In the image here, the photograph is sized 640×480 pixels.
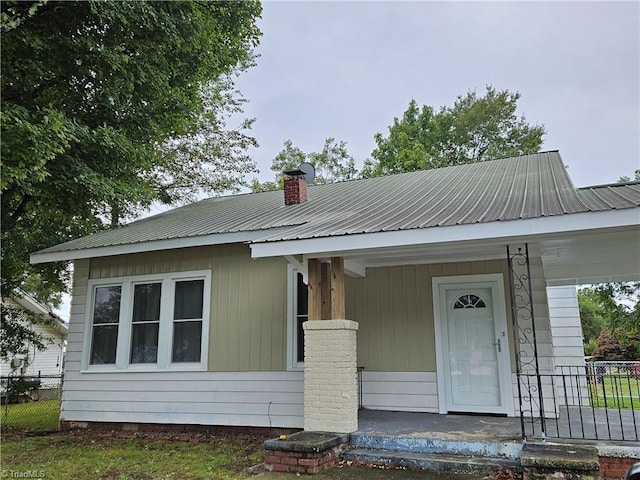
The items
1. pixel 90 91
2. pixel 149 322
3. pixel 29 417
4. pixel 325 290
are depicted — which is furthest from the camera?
pixel 29 417

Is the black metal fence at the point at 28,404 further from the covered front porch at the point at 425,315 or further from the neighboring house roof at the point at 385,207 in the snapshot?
the covered front porch at the point at 425,315

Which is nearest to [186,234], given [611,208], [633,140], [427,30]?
[611,208]

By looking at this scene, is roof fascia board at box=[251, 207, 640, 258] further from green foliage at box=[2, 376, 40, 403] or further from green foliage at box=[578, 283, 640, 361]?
green foliage at box=[578, 283, 640, 361]

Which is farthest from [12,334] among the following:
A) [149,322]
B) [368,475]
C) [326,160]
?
[326,160]

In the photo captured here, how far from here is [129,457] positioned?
6148mm

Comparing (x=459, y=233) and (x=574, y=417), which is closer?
(x=459, y=233)

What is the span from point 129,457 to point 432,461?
3868 mm

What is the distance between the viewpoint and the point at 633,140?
21.4 m

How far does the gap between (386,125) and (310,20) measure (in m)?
13.6

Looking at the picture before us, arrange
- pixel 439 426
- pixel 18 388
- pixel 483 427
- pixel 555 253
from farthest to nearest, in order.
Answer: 1. pixel 18 388
2. pixel 555 253
3. pixel 439 426
4. pixel 483 427

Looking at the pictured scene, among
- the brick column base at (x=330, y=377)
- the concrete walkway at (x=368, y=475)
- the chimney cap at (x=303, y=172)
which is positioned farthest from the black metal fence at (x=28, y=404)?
the chimney cap at (x=303, y=172)

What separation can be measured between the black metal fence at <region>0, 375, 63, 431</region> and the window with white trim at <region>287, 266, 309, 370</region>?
5000 mm

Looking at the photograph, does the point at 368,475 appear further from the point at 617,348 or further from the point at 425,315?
the point at 617,348

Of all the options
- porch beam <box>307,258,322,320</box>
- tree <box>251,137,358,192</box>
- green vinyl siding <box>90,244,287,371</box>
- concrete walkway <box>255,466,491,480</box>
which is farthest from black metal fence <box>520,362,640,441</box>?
tree <box>251,137,358,192</box>
